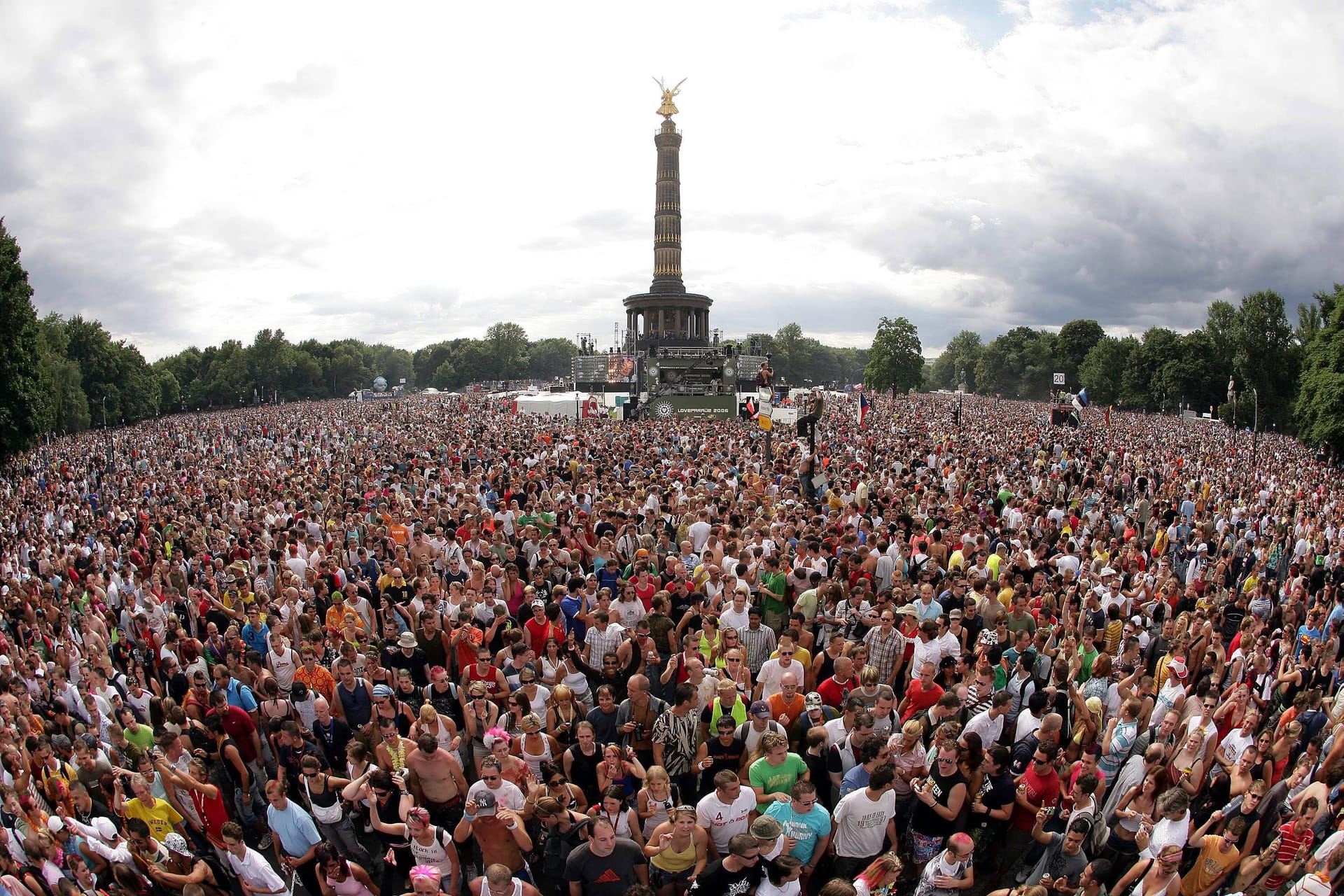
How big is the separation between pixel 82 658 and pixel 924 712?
308 inches

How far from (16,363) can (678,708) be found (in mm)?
35969

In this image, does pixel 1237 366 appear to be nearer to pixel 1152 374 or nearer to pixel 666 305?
pixel 1152 374

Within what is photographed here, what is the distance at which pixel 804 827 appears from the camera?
14.6 feet

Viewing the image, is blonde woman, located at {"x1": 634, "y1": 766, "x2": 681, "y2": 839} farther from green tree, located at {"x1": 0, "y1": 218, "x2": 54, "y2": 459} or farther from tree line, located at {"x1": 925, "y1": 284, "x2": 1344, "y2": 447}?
green tree, located at {"x1": 0, "y1": 218, "x2": 54, "y2": 459}

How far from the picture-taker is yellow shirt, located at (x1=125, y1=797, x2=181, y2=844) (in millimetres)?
5250

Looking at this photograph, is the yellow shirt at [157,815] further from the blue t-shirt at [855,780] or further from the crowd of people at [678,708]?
the blue t-shirt at [855,780]

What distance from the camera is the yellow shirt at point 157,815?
5.25 meters

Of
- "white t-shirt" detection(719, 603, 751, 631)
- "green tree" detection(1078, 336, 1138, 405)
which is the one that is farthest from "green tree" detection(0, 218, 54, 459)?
"green tree" detection(1078, 336, 1138, 405)

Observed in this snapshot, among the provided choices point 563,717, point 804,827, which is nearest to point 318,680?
point 563,717

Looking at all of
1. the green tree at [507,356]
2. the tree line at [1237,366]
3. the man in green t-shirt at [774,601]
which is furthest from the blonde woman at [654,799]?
the green tree at [507,356]

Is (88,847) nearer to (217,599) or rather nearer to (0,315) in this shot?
(217,599)

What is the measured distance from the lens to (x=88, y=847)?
4.90 meters

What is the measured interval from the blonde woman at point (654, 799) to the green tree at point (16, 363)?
112 feet

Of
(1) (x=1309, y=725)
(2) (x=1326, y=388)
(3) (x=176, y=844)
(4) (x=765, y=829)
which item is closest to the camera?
(4) (x=765, y=829)
